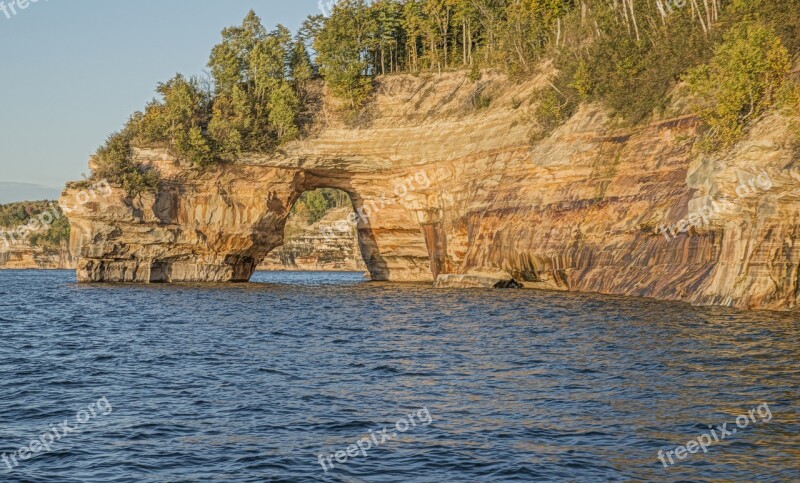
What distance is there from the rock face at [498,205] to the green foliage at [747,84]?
187cm

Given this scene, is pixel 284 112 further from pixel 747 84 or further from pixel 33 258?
pixel 33 258

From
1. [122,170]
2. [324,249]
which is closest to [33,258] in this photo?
[324,249]

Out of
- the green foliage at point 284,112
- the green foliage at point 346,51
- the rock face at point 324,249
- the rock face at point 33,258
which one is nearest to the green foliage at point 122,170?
the green foliage at point 284,112

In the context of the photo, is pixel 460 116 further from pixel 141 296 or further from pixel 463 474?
pixel 463 474

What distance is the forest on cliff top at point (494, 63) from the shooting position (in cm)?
4434

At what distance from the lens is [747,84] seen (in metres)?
42.2

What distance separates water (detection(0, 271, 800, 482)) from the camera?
15453 mm

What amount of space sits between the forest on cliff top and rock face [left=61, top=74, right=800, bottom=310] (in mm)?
1986

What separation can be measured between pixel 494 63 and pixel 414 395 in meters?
61.9

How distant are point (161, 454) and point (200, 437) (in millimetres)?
1314

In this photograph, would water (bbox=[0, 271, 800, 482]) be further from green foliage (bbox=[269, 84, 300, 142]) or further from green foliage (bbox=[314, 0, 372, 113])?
green foliage (bbox=[314, 0, 372, 113])

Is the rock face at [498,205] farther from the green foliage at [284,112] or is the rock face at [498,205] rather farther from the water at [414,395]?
the water at [414,395]

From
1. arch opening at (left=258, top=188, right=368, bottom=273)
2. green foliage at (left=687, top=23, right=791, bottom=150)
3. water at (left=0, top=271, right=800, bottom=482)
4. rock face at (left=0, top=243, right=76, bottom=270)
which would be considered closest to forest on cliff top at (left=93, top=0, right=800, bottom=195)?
green foliage at (left=687, top=23, right=791, bottom=150)

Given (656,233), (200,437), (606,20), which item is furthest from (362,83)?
(200,437)
